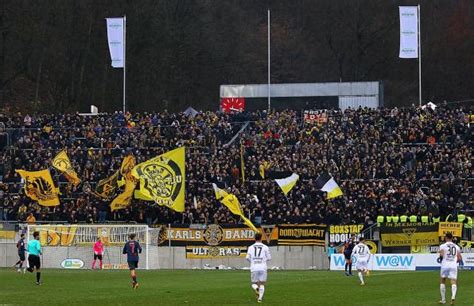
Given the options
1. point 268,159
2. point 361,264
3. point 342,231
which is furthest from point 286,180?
point 361,264

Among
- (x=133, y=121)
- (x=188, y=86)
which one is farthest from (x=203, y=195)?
(x=188, y=86)

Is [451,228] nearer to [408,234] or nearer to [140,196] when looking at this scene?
[408,234]

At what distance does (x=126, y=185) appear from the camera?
2623 inches

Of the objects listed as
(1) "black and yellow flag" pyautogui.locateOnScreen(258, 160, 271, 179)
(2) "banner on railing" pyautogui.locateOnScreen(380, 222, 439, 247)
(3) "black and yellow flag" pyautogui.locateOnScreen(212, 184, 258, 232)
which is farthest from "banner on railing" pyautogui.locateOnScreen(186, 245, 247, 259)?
(2) "banner on railing" pyautogui.locateOnScreen(380, 222, 439, 247)

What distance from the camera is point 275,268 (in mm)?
62750

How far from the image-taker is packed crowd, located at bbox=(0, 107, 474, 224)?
6450 centimetres

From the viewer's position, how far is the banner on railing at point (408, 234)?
60.8m

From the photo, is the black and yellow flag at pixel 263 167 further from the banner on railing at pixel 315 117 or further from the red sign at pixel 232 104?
the red sign at pixel 232 104

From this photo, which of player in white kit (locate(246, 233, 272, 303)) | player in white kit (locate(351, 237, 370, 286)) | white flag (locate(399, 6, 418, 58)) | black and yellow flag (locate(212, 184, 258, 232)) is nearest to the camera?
player in white kit (locate(246, 233, 272, 303))

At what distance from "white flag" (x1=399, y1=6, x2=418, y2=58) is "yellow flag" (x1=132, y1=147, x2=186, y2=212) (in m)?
19.4

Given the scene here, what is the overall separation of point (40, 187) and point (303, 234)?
47.8 ft

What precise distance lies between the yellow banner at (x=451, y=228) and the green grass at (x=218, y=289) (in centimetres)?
468

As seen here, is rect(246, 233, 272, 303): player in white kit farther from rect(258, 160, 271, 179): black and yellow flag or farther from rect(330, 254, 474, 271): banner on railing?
rect(258, 160, 271, 179): black and yellow flag

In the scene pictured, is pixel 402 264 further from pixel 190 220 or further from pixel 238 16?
pixel 238 16
